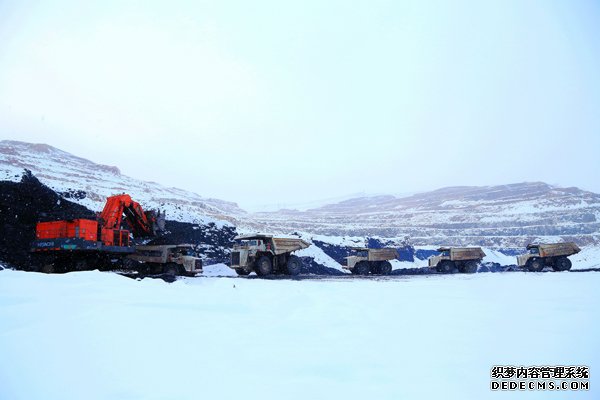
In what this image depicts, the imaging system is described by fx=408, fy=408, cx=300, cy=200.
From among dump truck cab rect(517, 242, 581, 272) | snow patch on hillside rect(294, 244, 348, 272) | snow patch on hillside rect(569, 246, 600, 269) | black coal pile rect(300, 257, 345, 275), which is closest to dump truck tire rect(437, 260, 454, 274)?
dump truck cab rect(517, 242, 581, 272)

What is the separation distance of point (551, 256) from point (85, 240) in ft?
87.9

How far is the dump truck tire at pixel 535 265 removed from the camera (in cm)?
2627

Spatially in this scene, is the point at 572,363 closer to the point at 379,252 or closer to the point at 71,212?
the point at 379,252

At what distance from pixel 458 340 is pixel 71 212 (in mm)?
23196

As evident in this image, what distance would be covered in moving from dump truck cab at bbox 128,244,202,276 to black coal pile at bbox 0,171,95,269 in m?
4.31

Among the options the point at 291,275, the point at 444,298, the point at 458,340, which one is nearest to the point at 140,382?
the point at 458,340

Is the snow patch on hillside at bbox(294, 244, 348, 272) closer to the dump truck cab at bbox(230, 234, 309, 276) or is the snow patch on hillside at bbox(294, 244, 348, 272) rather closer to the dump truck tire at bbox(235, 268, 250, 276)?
the dump truck cab at bbox(230, 234, 309, 276)

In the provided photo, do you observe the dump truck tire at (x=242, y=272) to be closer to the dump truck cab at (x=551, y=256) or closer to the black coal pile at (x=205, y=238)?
the black coal pile at (x=205, y=238)

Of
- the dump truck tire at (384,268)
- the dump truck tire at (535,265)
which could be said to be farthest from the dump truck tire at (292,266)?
the dump truck tire at (535,265)

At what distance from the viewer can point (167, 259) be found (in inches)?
754

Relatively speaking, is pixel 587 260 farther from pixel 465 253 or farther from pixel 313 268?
pixel 313 268

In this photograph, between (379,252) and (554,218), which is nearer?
(379,252)

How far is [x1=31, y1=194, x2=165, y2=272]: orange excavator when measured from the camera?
1636 cm

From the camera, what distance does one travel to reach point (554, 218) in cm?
5134
